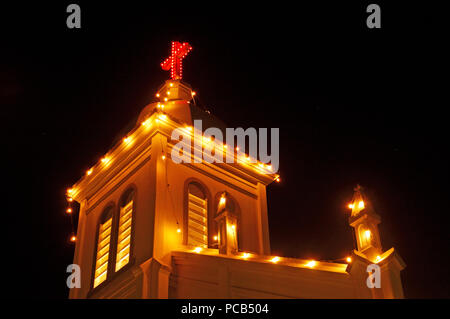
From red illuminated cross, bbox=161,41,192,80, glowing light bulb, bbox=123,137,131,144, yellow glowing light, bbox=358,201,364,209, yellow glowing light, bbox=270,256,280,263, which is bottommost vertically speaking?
yellow glowing light, bbox=270,256,280,263

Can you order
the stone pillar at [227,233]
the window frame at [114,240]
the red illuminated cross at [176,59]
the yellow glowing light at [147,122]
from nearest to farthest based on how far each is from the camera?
the stone pillar at [227,233] < the window frame at [114,240] < the yellow glowing light at [147,122] < the red illuminated cross at [176,59]

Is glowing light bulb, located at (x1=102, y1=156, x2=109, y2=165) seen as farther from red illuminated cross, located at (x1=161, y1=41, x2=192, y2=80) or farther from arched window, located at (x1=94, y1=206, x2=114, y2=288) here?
red illuminated cross, located at (x1=161, y1=41, x2=192, y2=80)

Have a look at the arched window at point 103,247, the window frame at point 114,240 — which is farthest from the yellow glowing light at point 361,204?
the arched window at point 103,247

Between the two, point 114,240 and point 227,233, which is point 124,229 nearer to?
point 114,240

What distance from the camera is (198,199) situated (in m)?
19.3

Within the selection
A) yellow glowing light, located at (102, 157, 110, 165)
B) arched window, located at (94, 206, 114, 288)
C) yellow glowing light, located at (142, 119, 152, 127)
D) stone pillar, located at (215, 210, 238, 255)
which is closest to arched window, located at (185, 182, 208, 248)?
yellow glowing light, located at (142, 119, 152, 127)

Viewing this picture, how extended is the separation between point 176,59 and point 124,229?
726 cm

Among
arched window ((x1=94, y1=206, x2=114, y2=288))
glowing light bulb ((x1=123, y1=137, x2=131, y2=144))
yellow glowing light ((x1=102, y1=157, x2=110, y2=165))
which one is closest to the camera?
arched window ((x1=94, y1=206, x2=114, y2=288))

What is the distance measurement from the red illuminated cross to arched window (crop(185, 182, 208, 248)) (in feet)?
17.4

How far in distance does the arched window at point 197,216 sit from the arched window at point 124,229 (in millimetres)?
1441

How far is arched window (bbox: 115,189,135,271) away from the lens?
18.1 meters

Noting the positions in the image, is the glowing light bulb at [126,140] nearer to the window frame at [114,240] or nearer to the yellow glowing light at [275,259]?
the window frame at [114,240]

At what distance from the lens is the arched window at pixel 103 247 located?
1875 centimetres
